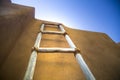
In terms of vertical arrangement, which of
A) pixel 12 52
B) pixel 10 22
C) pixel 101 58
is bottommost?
pixel 101 58

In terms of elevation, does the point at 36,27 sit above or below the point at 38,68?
above

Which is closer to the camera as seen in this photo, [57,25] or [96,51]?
[96,51]

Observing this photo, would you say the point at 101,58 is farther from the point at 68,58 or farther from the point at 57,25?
the point at 57,25

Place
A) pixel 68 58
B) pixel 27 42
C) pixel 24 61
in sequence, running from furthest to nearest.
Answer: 1. pixel 27 42
2. pixel 68 58
3. pixel 24 61

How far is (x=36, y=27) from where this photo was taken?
3730 millimetres

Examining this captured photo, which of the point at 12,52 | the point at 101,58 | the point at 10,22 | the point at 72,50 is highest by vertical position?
the point at 10,22

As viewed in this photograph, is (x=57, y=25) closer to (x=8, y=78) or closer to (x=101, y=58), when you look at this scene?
(x=101, y=58)

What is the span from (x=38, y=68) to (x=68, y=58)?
0.75 meters

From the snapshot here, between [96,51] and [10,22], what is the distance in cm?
236

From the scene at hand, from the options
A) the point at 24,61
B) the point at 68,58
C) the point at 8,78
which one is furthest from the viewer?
the point at 68,58

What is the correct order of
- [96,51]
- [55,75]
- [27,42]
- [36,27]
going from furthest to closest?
[36,27] < [96,51] < [27,42] < [55,75]

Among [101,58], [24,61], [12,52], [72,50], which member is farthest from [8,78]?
[101,58]

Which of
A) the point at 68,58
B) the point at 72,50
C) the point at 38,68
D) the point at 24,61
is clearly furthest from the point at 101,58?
Result: the point at 24,61

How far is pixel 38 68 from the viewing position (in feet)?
6.61
